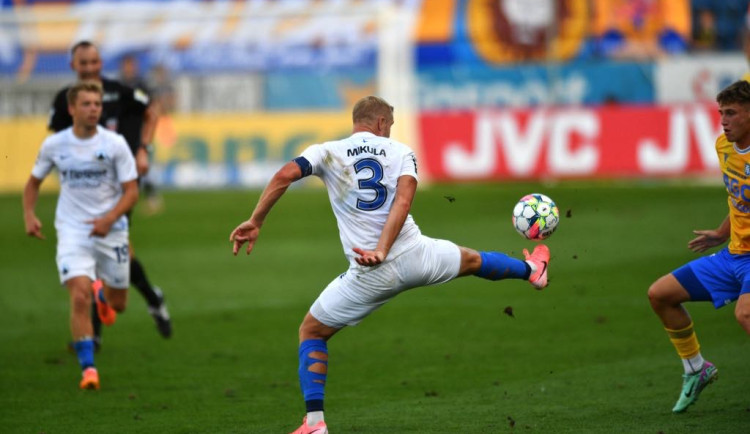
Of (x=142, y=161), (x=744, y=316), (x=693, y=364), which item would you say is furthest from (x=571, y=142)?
(x=744, y=316)

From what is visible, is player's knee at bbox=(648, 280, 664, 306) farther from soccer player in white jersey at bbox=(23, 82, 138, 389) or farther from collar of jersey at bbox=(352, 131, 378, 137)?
soccer player in white jersey at bbox=(23, 82, 138, 389)

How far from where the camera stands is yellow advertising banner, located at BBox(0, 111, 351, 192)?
Result: 85.3 ft

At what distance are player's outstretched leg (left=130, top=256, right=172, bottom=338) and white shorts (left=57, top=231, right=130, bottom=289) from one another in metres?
1.00

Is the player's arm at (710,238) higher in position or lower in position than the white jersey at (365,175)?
lower

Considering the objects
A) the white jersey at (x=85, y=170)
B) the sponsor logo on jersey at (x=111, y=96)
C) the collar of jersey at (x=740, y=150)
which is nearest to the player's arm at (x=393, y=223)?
the collar of jersey at (x=740, y=150)

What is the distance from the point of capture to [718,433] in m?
7.00

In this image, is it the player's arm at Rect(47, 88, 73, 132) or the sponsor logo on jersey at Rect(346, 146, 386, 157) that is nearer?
the sponsor logo on jersey at Rect(346, 146, 386, 157)

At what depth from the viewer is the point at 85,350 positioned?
9.05 metres

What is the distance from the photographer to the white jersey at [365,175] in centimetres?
705

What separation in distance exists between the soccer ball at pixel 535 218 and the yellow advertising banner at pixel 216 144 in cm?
1788

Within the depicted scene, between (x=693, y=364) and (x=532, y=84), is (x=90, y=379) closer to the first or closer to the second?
(x=693, y=364)

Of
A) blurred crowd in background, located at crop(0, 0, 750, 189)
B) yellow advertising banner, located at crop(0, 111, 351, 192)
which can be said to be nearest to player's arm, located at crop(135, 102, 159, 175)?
blurred crowd in background, located at crop(0, 0, 750, 189)

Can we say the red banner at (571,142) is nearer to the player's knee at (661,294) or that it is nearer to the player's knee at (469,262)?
the player's knee at (661,294)

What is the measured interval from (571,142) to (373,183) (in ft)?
58.0
